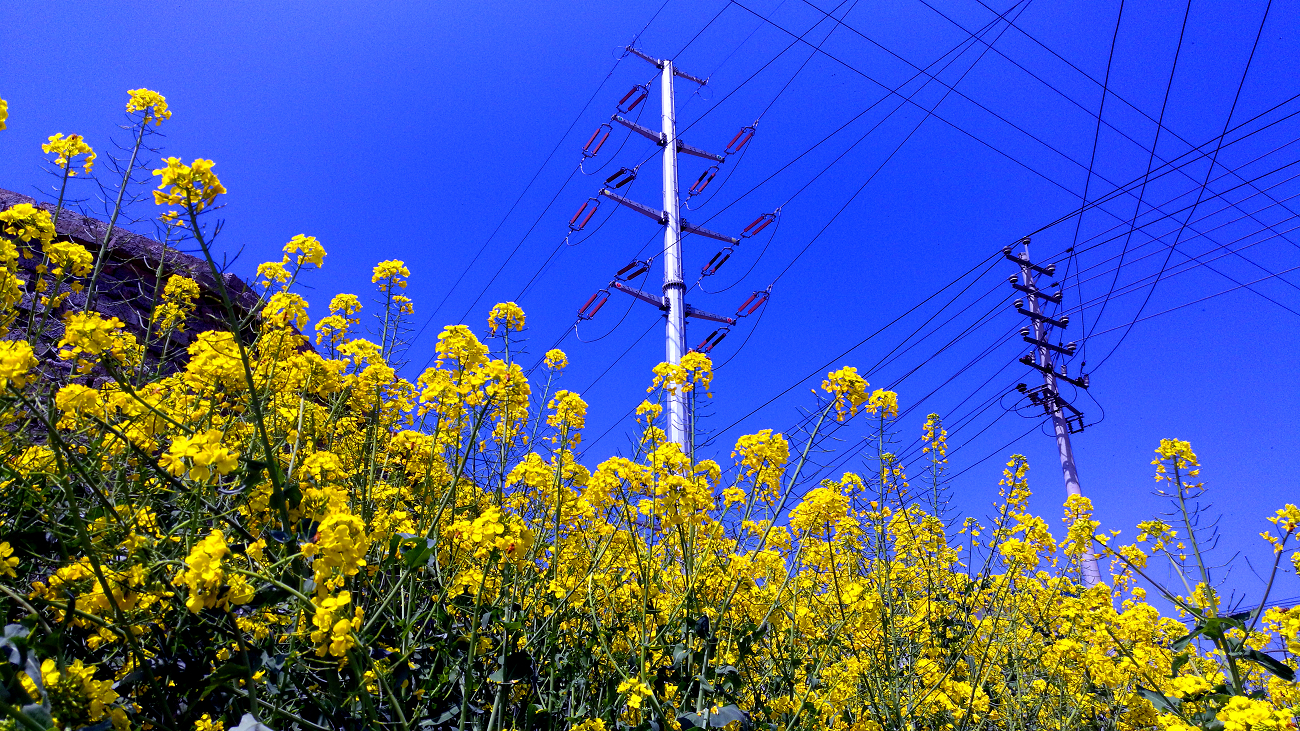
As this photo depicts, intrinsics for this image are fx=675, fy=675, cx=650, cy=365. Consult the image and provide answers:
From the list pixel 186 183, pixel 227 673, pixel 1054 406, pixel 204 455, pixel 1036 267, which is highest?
pixel 1036 267

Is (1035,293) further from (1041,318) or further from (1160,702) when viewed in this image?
(1160,702)

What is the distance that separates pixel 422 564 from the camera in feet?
5.48

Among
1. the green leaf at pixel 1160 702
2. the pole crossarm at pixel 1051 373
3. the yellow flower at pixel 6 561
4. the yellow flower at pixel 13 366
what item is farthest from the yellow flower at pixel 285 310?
the pole crossarm at pixel 1051 373

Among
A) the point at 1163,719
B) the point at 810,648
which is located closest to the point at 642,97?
the point at 810,648

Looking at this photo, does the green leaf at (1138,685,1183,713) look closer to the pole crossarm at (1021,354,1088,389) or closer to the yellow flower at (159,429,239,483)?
the yellow flower at (159,429,239,483)

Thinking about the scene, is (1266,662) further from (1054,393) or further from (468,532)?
(1054,393)

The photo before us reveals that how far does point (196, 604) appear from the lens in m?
1.33

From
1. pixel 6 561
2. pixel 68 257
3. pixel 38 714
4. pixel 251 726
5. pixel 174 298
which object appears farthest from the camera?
pixel 174 298

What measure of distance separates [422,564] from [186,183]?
1.05 m

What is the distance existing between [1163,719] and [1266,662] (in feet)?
1.42

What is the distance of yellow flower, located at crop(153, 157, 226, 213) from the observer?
5.09ft

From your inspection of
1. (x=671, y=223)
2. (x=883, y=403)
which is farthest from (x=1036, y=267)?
(x=883, y=403)

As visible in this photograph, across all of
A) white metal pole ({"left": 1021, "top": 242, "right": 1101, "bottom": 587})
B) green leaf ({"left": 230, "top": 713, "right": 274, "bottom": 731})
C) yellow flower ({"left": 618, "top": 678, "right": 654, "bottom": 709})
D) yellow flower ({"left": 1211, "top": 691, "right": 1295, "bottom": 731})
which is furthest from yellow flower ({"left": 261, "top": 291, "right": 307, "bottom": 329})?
white metal pole ({"left": 1021, "top": 242, "right": 1101, "bottom": 587})

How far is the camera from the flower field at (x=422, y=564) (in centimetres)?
154
